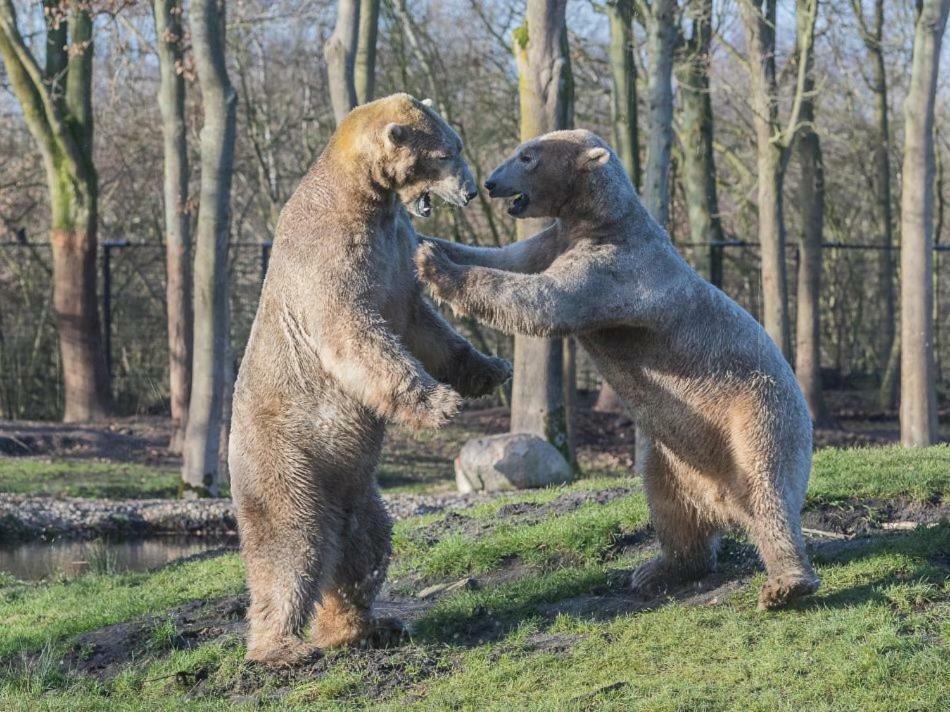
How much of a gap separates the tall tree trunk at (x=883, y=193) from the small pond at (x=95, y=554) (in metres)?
13.7

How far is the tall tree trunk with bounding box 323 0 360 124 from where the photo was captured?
13.3 metres

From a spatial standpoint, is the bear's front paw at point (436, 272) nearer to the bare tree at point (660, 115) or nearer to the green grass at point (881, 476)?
the green grass at point (881, 476)

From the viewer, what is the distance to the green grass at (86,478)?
43.8 feet

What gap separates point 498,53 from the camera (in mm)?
21938

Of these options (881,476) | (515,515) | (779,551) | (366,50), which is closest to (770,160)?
→ (366,50)

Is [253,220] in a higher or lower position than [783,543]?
higher

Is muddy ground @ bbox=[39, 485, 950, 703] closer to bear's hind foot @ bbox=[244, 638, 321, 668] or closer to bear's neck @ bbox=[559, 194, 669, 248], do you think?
bear's hind foot @ bbox=[244, 638, 321, 668]

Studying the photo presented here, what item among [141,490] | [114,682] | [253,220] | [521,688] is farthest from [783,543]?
[253,220]

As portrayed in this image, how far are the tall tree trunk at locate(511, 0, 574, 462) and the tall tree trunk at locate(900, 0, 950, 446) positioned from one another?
3540mm

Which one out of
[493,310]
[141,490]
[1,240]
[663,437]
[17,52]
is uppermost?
[17,52]

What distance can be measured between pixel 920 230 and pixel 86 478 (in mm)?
9465

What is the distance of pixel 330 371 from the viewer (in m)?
5.54

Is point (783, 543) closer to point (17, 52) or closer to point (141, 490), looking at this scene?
point (141, 490)

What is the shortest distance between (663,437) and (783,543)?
2.56 ft
